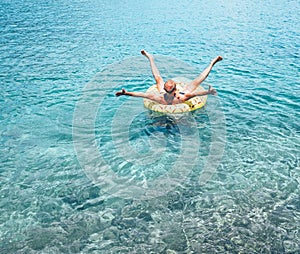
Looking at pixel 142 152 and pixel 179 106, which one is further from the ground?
pixel 179 106

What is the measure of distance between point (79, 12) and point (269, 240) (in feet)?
103

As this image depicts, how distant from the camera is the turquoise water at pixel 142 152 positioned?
7207 mm

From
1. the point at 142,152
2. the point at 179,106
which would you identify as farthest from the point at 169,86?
the point at 142,152

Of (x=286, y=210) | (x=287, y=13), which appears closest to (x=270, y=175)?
(x=286, y=210)

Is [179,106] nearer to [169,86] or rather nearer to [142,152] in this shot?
[169,86]

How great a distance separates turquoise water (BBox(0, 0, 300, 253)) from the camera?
23.6 ft

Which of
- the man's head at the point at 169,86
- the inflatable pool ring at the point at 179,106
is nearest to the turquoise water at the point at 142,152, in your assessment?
the inflatable pool ring at the point at 179,106

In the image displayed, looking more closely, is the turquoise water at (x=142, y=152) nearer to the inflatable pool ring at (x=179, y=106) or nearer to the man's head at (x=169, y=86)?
the inflatable pool ring at (x=179, y=106)

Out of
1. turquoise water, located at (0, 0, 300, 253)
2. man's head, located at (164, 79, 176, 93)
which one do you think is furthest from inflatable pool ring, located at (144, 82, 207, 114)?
man's head, located at (164, 79, 176, 93)

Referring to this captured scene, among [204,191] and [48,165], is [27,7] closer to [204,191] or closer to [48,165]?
[48,165]

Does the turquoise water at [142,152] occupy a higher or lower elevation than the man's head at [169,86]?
lower

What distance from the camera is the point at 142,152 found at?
10055 mm

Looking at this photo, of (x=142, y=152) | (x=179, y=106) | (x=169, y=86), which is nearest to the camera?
(x=142, y=152)

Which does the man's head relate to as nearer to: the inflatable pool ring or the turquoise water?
the inflatable pool ring
